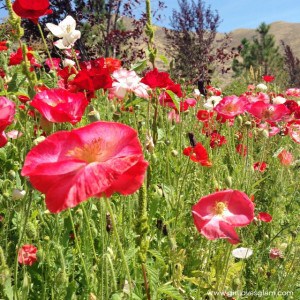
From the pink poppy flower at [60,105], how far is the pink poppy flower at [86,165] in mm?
292

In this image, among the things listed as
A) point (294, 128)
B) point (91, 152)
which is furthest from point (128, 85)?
point (294, 128)

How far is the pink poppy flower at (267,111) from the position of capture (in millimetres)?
2166

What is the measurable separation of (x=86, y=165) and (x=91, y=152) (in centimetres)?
4

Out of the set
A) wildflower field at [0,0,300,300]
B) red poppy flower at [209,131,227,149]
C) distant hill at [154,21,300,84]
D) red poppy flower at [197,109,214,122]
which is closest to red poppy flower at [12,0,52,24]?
wildflower field at [0,0,300,300]

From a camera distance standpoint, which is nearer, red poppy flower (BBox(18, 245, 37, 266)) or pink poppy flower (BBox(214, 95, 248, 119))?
red poppy flower (BBox(18, 245, 37, 266))

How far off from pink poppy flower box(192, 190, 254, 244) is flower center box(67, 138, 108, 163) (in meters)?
0.40

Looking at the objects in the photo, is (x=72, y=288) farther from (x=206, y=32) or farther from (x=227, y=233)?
(x=206, y=32)

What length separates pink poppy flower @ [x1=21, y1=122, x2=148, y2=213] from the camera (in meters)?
0.69

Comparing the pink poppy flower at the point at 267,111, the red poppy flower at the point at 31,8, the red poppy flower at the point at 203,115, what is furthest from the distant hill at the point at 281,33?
the red poppy flower at the point at 31,8

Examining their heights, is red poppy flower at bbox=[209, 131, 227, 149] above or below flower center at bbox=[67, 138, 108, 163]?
below

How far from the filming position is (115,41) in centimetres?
729

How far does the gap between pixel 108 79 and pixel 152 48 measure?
0.22m

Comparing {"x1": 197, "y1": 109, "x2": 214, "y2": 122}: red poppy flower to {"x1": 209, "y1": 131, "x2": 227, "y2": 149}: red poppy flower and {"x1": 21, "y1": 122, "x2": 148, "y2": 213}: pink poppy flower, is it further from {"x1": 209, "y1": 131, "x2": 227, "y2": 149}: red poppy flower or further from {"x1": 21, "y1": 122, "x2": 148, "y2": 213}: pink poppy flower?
{"x1": 21, "y1": 122, "x2": 148, "y2": 213}: pink poppy flower

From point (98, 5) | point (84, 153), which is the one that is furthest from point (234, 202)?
point (98, 5)
